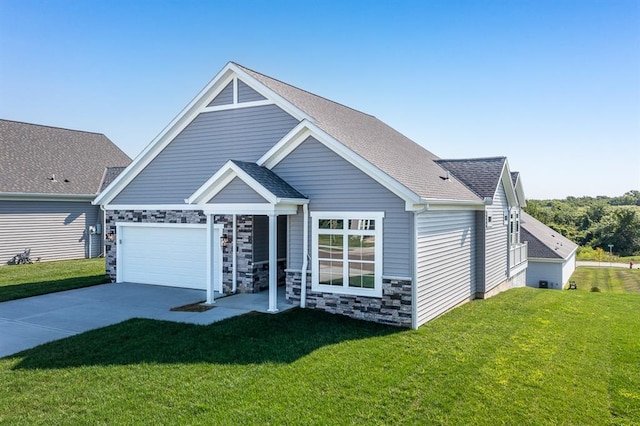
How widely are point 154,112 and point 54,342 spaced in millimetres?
13733

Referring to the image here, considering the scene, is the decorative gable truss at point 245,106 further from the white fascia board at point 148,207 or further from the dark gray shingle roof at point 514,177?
the dark gray shingle roof at point 514,177

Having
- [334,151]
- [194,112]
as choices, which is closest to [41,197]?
[194,112]

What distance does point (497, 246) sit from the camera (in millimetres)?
16062

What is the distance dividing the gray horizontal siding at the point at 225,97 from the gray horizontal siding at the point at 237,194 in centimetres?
358

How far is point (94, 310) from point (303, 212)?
18.8 ft

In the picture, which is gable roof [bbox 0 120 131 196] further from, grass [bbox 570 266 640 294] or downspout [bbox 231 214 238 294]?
grass [bbox 570 266 640 294]

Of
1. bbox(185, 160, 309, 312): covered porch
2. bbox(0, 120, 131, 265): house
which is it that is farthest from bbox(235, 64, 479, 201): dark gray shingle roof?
bbox(0, 120, 131, 265): house

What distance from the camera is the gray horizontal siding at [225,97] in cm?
1336

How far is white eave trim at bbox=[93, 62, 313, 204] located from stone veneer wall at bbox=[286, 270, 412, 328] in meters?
4.56

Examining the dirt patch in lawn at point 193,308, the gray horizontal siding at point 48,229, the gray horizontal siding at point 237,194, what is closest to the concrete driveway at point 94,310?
the dirt patch in lawn at point 193,308

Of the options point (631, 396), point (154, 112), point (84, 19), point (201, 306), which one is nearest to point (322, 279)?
point (201, 306)

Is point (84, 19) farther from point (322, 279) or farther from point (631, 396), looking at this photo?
point (631, 396)

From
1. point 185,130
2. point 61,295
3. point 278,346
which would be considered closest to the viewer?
point 278,346

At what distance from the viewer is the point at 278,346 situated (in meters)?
8.15
